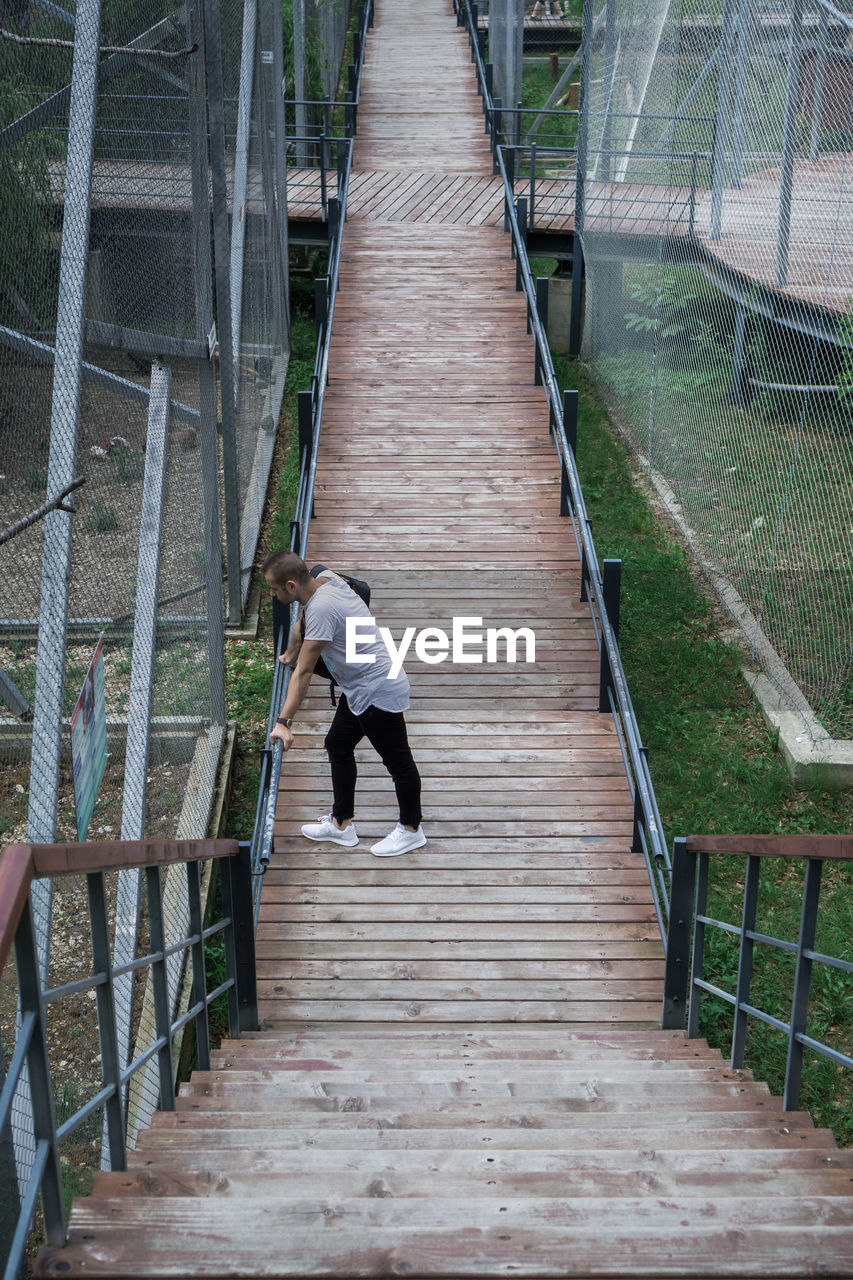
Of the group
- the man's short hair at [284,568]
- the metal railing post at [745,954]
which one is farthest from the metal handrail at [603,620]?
the man's short hair at [284,568]

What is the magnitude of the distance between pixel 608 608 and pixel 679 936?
2705mm

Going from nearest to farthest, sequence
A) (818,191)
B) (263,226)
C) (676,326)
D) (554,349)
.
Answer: (818,191) → (676,326) → (263,226) → (554,349)

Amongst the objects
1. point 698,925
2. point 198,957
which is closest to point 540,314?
point 698,925

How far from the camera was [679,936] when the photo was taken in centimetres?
473

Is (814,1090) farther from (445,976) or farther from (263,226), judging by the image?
(263,226)

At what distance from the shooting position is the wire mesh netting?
7.91 metres

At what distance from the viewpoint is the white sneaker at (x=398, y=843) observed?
6094 millimetres

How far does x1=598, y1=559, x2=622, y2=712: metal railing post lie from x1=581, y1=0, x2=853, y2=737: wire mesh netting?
4.58 feet

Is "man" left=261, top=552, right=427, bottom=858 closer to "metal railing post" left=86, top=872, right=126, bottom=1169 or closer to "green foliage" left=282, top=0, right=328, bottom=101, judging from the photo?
"metal railing post" left=86, top=872, right=126, bottom=1169

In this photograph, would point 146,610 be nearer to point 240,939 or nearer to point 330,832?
point 240,939

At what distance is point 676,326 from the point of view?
404 inches

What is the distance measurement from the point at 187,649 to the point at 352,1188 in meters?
4.26

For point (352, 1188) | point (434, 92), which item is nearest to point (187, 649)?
point (352, 1188)

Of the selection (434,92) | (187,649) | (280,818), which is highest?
(434,92)
